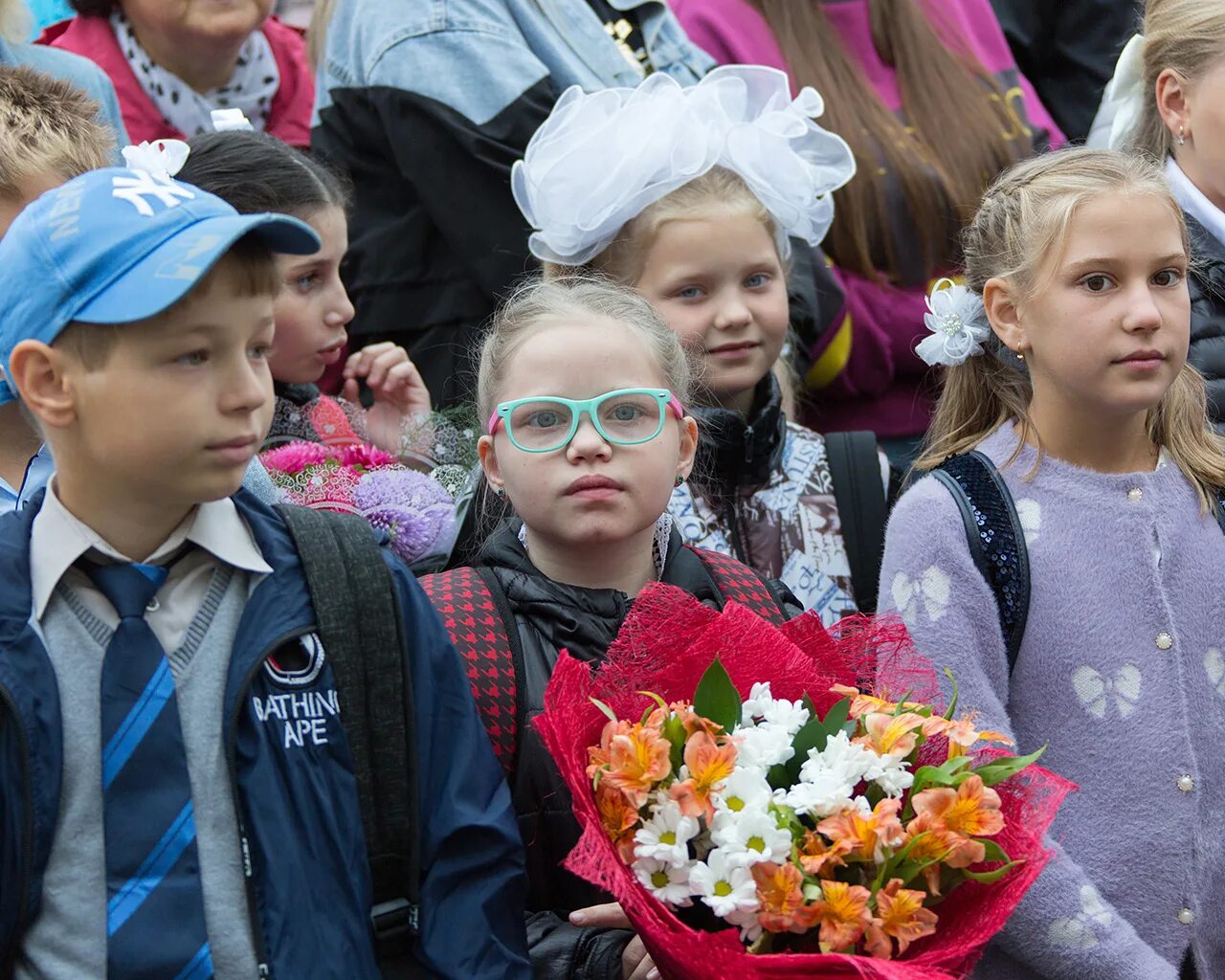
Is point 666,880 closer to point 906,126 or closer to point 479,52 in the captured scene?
point 479,52

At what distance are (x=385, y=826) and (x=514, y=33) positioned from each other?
8.56ft

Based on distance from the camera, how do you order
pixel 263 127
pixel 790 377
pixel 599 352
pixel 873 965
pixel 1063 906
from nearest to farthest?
pixel 873 965 → pixel 1063 906 → pixel 599 352 → pixel 790 377 → pixel 263 127

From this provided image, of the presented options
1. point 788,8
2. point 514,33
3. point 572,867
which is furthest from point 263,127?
point 572,867

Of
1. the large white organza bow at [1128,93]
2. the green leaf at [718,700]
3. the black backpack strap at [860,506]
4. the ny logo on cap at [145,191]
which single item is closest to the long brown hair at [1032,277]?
the black backpack strap at [860,506]

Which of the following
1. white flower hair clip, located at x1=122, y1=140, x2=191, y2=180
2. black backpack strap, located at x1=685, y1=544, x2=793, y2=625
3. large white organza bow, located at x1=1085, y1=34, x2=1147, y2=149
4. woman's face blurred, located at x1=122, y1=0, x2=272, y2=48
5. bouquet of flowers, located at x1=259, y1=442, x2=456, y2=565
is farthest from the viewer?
woman's face blurred, located at x1=122, y1=0, x2=272, y2=48

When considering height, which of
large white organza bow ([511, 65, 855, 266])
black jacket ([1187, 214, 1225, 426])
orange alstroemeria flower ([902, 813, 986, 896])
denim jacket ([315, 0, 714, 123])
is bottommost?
orange alstroemeria flower ([902, 813, 986, 896])

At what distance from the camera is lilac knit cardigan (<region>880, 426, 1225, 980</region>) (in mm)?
2885

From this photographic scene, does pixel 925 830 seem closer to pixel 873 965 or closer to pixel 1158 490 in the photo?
pixel 873 965

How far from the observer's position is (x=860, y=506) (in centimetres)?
369

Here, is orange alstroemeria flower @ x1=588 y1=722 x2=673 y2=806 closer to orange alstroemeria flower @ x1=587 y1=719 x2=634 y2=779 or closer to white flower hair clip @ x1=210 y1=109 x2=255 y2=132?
orange alstroemeria flower @ x1=587 y1=719 x2=634 y2=779

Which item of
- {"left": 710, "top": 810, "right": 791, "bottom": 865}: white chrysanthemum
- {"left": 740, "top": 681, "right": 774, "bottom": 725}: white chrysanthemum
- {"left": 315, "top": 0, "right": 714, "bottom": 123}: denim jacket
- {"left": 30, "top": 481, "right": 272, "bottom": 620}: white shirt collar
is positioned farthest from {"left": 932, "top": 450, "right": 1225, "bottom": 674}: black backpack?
{"left": 315, "top": 0, "right": 714, "bottom": 123}: denim jacket

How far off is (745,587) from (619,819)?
901mm

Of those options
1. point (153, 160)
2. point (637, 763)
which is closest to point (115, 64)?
point (153, 160)

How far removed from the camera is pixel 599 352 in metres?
2.95
